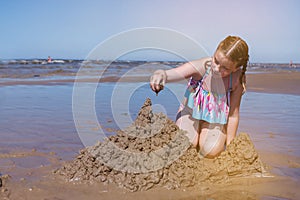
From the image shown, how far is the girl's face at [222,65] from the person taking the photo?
2.92 meters

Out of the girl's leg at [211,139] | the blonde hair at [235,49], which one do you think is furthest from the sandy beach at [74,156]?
the blonde hair at [235,49]

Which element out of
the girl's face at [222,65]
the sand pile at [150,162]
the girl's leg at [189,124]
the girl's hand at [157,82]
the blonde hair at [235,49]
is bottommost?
the sand pile at [150,162]

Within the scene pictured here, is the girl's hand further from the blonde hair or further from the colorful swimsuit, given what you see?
the colorful swimsuit

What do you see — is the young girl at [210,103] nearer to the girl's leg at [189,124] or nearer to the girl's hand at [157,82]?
the girl's leg at [189,124]

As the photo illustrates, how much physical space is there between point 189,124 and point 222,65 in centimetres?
68

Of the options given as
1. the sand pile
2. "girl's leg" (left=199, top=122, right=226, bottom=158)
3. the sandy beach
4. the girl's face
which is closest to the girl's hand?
the sand pile

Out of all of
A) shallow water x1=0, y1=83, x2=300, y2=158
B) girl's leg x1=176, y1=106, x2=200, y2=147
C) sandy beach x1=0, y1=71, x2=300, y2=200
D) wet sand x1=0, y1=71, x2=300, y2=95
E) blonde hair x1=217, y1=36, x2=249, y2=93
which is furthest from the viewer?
wet sand x1=0, y1=71, x2=300, y2=95

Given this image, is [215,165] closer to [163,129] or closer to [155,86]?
[163,129]

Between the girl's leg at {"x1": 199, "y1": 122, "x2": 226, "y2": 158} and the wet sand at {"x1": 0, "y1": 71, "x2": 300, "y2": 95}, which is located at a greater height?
the wet sand at {"x1": 0, "y1": 71, "x2": 300, "y2": 95}

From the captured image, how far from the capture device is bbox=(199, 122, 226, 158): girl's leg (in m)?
3.16

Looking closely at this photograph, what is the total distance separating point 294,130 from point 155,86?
2927 mm

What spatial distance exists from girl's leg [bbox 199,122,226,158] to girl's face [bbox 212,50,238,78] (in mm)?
506

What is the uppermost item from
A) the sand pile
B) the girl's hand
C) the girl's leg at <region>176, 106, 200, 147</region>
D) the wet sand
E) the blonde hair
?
the wet sand

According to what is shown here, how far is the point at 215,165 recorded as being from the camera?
9.46ft
